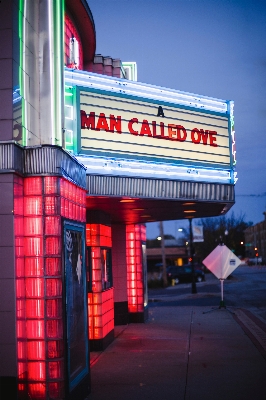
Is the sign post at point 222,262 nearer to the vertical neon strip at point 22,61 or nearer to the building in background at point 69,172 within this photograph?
the building in background at point 69,172

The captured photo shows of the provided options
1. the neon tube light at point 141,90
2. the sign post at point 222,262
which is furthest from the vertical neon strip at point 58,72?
the sign post at point 222,262

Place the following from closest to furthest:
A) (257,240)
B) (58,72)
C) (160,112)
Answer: (58,72)
(160,112)
(257,240)

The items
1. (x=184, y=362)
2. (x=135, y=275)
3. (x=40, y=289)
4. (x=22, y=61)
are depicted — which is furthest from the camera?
(x=135, y=275)

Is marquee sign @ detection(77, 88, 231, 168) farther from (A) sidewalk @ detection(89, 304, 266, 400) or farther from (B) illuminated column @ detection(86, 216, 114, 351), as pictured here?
(A) sidewalk @ detection(89, 304, 266, 400)

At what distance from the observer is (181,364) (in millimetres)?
10719

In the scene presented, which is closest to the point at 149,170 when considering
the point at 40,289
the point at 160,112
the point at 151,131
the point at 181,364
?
the point at 151,131

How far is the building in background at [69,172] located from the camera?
7055 millimetres

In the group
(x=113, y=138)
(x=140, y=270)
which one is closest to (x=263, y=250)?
(x=140, y=270)

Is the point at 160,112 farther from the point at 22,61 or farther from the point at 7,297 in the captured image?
the point at 7,297

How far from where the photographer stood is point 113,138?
1072 cm

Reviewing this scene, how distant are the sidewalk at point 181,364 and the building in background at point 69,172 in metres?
0.82

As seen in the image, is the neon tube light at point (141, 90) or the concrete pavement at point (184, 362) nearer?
the concrete pavement at point (184, 362)

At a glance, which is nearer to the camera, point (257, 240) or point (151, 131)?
point (151, 131)

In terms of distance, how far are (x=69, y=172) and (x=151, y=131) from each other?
369 centimetres
